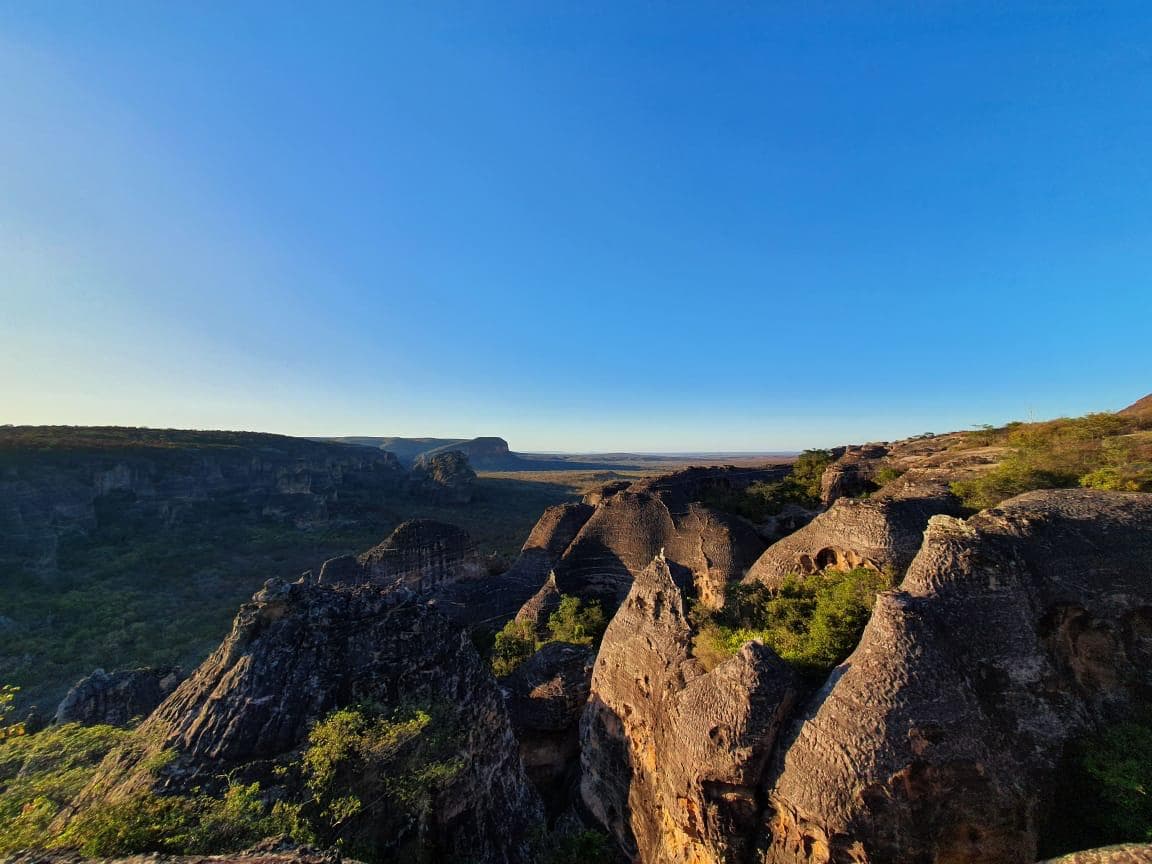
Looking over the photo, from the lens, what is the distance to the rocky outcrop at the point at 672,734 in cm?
745

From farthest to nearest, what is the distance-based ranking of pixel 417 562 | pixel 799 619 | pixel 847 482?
1. pixel 417 562
2. pixel 847 482
3. pixel 799 619

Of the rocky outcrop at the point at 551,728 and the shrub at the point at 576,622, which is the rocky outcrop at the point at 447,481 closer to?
the shrub at the point at 576,622

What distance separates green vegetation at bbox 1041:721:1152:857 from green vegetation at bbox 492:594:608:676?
14381mm

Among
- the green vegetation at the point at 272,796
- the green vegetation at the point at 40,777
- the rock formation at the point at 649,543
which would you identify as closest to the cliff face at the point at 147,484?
the rock formation at the point at 649,543

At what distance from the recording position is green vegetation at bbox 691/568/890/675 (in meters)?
8.55

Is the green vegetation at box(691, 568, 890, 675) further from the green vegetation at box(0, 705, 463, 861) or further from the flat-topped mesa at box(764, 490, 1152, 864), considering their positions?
the green vegetation at box(0, 705, 463, 861)

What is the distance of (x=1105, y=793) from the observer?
6160 millimetres

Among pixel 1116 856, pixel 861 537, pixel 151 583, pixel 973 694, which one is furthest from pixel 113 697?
pixel 151 583

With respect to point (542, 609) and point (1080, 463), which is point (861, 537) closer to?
point (1080, 463)

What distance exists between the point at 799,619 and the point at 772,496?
59.8ft

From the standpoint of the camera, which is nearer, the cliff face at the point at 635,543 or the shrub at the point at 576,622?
the cliff face at the point at 635,543

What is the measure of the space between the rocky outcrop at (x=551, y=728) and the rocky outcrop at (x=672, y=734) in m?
2.06

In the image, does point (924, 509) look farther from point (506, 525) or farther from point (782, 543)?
point (506, 525)

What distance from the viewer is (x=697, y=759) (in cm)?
786
